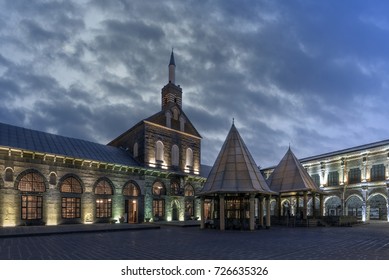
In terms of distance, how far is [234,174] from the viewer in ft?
69.3

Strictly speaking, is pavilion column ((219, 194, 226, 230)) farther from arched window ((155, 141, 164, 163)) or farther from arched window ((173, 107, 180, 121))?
Result: arched window ((173, 107, 180, 121))

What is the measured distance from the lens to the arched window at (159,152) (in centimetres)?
3528

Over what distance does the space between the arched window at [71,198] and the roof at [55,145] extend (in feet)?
7.64

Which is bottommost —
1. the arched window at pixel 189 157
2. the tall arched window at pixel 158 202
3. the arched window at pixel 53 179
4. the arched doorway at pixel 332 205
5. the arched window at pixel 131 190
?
the arched doorway at pixel 332 205

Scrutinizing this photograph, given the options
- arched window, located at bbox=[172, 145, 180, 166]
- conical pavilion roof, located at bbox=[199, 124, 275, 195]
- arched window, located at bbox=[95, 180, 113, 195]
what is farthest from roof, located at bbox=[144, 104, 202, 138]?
conical pavilion roof, located at bbox=[199, 124, 275, 195]

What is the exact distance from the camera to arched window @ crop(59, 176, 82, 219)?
26.4 metres

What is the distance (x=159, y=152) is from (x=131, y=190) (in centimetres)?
587

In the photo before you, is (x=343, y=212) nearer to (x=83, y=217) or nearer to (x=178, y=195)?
(x=178, y=195)

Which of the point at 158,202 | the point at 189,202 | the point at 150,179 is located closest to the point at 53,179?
the point at 150,179

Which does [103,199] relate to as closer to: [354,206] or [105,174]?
[105,174]

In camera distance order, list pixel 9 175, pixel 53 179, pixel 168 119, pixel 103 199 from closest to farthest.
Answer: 1. pixel 9 175
2. pixel 53 179
3. pixel 103 199
4. pixel 168 119

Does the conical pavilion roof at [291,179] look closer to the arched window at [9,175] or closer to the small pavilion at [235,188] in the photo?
the small pavilion at [235,188]

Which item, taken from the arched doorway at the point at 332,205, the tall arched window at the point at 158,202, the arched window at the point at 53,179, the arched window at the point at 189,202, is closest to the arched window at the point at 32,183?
the arched window at the point at 53,179

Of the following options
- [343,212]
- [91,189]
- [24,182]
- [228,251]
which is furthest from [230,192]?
[343,212]
